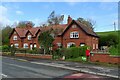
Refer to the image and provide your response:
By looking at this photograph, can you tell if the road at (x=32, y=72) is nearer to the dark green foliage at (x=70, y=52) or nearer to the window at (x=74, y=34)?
the dark green foliage at (x=70, y=52)

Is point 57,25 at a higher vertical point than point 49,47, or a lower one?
higher

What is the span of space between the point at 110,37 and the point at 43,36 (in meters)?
27.0

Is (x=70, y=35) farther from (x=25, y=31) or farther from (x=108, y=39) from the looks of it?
(x=25, y=31)

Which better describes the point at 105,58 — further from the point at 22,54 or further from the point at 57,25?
the point at 57,25

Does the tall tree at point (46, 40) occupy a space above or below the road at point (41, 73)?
above

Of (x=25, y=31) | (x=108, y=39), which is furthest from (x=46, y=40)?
(x=108, y=39)

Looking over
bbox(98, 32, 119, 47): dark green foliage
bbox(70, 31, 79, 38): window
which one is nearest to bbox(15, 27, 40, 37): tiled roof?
bbox(70, 31, 79, 38): window

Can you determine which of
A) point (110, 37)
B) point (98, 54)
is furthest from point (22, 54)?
point (110, 37)

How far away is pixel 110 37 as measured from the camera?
60.6 m

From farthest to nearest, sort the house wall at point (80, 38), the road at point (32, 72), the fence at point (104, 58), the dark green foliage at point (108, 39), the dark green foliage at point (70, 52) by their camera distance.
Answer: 1. the dark green foliage at point (108, 39)
2. the house wall at point (80, 38)
3. the dark green foliage at point (70, 52)
4. the fence at point (104, 58)
5. the road at point (32, 72)

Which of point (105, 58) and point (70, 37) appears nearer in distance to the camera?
point (105, 58)

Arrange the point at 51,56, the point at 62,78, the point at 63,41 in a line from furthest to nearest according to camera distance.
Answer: the point at 63,41 < the point at 51,56 < the point at 62,78

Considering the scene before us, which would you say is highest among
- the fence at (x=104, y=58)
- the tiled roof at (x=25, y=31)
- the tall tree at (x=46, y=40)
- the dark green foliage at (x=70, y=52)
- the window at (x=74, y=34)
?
the tiled roof at (x=25, y=31)

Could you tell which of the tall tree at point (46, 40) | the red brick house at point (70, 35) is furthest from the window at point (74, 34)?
the tall tree at point (46, 40)
